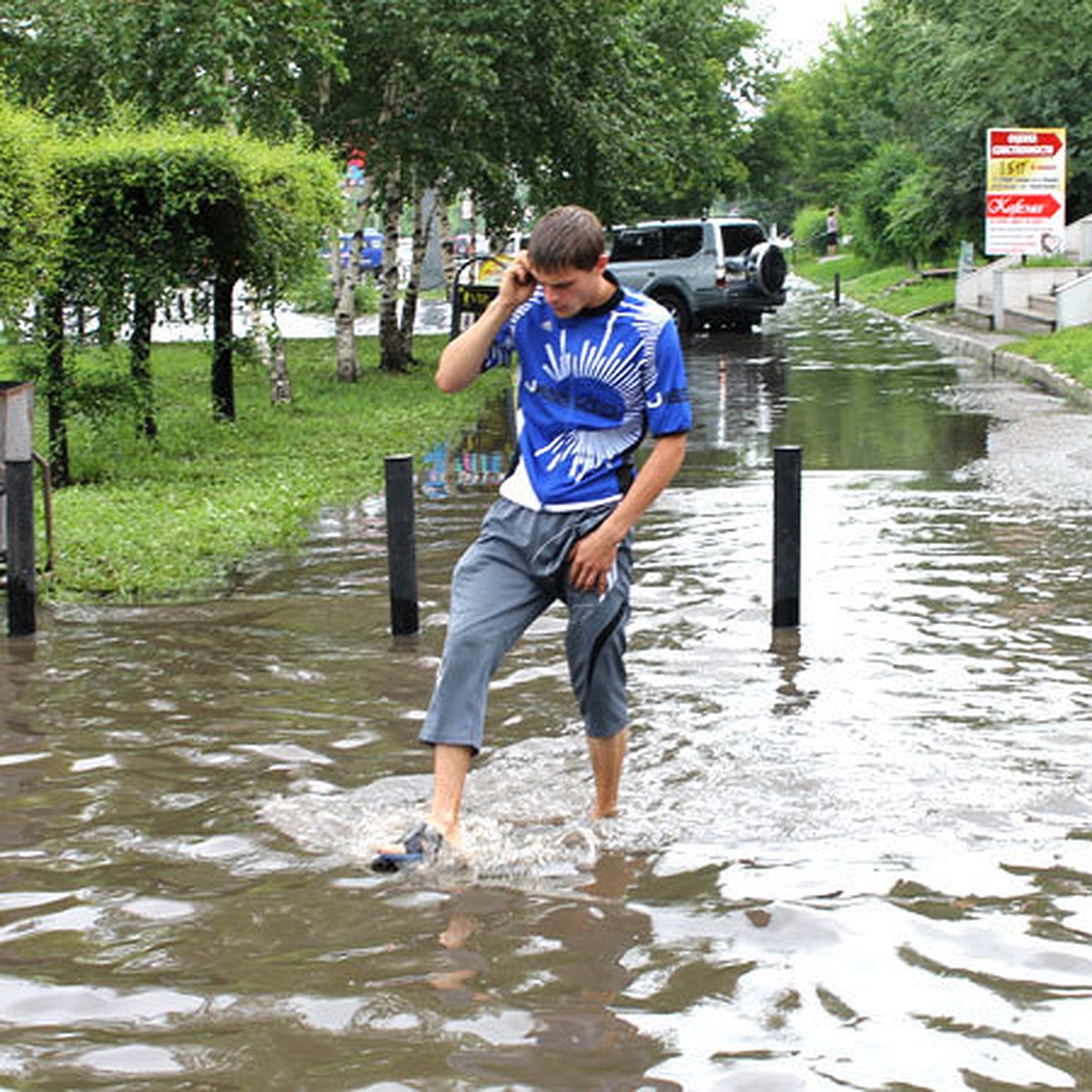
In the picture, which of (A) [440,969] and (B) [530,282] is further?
(B) [530,282]

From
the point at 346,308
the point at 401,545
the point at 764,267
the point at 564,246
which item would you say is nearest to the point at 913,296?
the point at 764,267

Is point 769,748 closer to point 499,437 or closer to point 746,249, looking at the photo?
point 499,437

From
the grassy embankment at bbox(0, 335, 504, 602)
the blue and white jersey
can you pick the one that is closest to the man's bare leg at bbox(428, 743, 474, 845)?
the blue and white jersey

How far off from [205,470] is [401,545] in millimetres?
6027

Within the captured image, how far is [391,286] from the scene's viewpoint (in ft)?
81.2

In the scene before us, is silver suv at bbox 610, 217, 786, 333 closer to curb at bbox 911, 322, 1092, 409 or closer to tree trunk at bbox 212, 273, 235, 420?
curb at bbox 911, 322, 1092, 409

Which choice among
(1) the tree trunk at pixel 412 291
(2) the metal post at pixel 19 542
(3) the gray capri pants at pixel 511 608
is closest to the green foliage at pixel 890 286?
(1) the tree trunk at pixel 412 291

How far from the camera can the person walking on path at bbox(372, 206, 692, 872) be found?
488 centimetres

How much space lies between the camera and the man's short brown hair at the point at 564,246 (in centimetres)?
472

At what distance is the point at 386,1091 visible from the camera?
12.0 feet

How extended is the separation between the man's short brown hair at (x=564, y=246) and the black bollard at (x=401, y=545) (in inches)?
142

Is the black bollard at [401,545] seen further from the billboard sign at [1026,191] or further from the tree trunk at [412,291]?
the billboard sign at [1026,191]

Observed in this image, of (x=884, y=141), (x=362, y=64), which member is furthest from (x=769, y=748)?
(x=884, y=141)

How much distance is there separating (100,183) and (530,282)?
970cm
